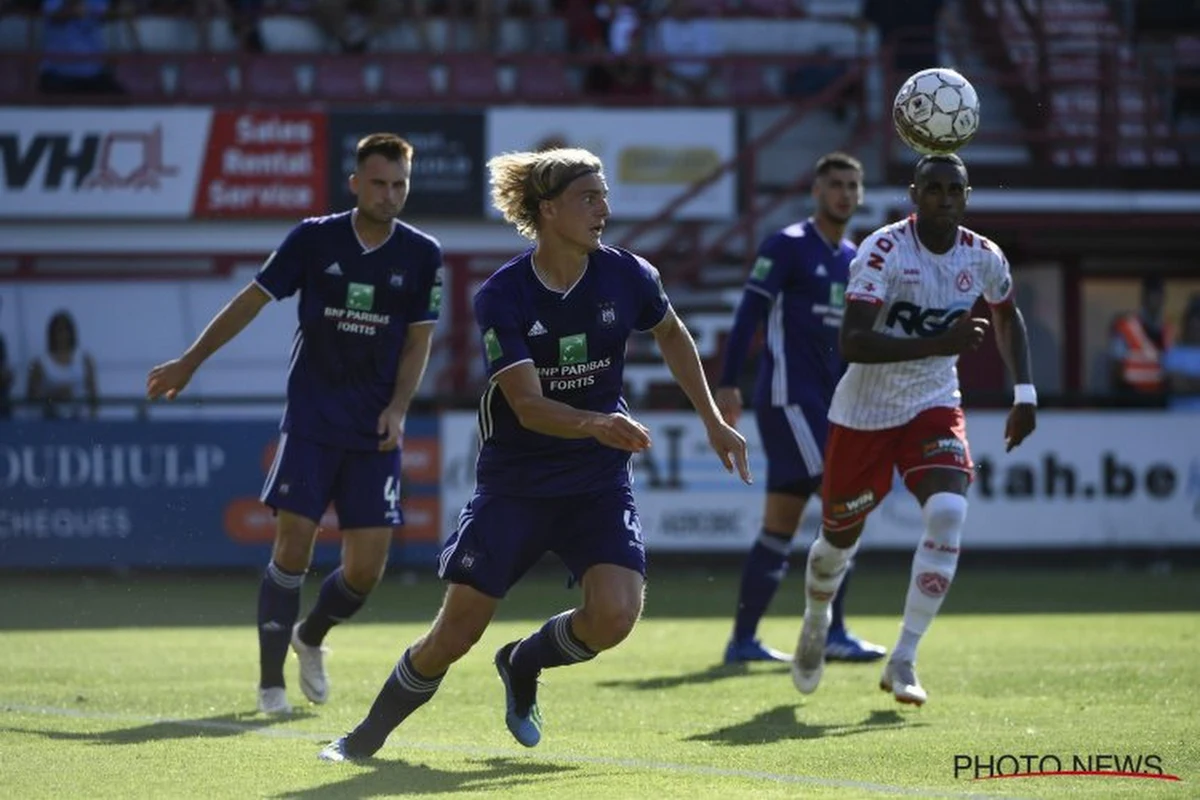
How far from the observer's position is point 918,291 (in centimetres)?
902

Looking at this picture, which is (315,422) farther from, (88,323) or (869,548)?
(88,323)

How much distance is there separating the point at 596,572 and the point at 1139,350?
47.6 ft

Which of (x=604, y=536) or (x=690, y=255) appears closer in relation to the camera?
(x=604, y=536)

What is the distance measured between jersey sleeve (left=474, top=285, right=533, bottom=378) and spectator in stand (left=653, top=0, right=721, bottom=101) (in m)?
16.2

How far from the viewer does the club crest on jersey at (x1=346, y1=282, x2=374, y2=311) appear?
31.1 feet

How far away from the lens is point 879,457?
9312 millimetres

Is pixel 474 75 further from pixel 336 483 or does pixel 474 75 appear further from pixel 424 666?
pixel 424 666

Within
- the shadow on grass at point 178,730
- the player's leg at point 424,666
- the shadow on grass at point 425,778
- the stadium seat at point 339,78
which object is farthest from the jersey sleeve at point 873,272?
the stadium seat at point 339,78

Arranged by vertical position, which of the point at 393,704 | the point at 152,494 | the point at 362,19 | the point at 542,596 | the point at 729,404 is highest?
the point at 362,19

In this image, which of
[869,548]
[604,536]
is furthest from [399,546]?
[604,536]

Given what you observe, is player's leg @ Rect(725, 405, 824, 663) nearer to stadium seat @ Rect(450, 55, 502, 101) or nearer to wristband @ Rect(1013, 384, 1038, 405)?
wristband @ Rect(1013, 384, 1038, 405)

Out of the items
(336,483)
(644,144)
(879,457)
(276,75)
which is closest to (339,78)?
(276,75)

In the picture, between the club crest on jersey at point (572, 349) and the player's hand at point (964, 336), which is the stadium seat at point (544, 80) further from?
the club crest on jersey at point (572, 349)

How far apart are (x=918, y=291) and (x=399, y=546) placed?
9.80 metres
